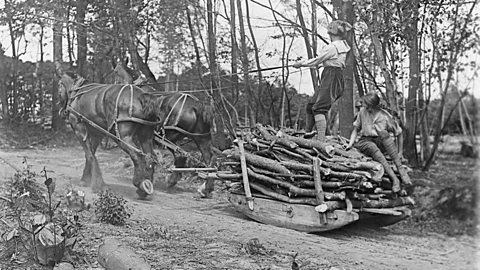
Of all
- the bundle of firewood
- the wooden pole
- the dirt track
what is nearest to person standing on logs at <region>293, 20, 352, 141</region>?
the bundle of firewood

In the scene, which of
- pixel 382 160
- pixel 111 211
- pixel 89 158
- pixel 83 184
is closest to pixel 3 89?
pixel 89 158

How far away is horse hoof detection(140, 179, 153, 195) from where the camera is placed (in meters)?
6.59

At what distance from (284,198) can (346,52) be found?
54.9 inches

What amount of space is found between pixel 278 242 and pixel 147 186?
264 centimetres

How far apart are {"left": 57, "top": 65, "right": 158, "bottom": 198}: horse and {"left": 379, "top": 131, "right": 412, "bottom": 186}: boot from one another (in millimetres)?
2800

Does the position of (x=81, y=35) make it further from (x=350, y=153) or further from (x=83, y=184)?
(x=350, y=153)

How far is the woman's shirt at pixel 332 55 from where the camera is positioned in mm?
5125

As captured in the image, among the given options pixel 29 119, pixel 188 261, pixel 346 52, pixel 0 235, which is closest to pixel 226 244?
pixel 188 261

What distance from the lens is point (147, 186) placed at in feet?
21.8

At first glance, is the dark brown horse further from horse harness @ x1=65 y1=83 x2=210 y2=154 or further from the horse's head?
the horse's head

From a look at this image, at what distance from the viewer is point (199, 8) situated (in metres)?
6.36

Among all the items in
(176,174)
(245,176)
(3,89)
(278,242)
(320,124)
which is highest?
(3,89)

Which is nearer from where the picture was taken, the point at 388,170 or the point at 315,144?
the point at 388,170

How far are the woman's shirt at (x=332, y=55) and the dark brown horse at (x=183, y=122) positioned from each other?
2512 millimetres
